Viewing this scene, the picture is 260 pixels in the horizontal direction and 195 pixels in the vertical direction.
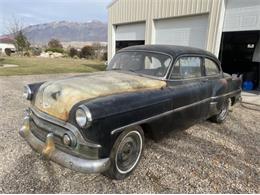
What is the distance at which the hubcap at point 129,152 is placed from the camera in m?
2.64

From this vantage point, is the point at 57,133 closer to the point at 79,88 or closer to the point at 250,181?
the point at 79,88

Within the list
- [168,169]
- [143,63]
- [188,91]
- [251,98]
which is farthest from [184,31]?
[168,169]

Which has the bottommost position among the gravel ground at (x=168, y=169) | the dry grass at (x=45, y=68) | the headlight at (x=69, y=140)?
the gravel ground at (x=168, y=169)

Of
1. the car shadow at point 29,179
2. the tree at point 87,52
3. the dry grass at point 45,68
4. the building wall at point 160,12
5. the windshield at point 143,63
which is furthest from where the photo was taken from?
the tree at point 87,52

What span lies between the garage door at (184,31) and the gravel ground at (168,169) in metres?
5.66

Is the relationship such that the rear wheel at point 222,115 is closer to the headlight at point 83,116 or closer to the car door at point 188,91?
the car door at point 188,91

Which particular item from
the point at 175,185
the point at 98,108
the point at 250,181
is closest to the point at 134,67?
the point at 98,108

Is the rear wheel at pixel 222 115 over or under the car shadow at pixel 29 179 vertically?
over

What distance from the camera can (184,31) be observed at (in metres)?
9.27

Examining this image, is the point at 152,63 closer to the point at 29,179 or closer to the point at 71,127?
the point at 71,127

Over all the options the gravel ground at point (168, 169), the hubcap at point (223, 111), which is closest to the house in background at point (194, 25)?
the hubcap at point (223, 111)

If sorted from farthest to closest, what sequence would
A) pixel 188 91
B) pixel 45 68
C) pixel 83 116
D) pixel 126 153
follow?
pixel 45 68
pixel 188 91
pixel 126 153
pixel 83 116

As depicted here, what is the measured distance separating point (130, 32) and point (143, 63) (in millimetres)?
9057

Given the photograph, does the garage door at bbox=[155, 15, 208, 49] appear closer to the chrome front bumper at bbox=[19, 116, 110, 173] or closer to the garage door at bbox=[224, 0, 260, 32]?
the garage door at bbox=[224, 0, 260, 32]
